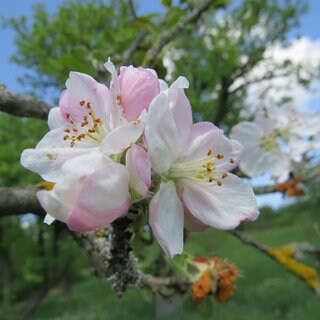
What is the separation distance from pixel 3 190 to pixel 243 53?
16.9m

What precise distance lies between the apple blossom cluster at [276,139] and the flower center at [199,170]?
1154 mm

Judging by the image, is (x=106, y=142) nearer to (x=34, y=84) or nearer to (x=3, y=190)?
(x=3, y=190)

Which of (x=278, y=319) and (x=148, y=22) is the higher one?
(x=148, y=22)

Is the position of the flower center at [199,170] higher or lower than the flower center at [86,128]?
lower

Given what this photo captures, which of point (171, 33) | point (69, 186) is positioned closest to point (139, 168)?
point (69, 186)

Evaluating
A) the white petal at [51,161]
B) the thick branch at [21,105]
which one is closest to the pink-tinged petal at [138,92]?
the white petal at [51,161]

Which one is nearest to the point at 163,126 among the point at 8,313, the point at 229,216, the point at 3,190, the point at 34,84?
the point at 229,216

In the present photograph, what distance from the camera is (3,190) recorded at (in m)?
1.20

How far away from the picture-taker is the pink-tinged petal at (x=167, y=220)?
2.53ft

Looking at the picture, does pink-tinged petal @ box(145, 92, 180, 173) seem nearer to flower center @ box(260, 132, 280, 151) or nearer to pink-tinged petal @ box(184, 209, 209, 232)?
pink-tinged petal @ box(184, 209, 209, 232)

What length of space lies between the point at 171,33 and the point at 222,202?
1239 mm

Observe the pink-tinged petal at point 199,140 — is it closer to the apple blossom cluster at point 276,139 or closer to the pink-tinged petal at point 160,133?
the pink-tinged petal at point 160,133

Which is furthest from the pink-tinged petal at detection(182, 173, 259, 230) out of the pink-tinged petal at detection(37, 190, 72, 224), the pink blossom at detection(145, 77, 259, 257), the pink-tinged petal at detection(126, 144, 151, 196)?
the pink-tinged petal at detection(37, 190, 72, 224)

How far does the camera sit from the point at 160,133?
2.51 feet
